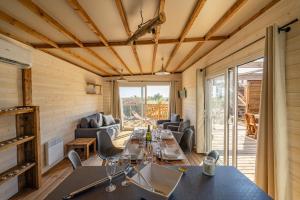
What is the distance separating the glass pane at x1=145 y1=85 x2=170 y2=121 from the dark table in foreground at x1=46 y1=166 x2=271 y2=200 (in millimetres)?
5805

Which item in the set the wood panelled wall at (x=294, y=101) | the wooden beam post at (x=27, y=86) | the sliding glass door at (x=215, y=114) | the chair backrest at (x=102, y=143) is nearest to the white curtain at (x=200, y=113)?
the sliding glass door at (x=215, y=114)

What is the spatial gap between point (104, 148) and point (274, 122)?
8.65ft

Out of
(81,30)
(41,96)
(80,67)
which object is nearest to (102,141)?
(41,96)

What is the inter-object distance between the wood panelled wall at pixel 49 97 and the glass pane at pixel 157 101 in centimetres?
246

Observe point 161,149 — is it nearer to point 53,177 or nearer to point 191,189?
point 191,189

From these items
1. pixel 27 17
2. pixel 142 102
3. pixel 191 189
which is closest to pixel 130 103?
pixel 142 102

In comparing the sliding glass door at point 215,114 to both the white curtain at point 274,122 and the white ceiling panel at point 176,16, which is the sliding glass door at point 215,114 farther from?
the white curtain at point 274,122

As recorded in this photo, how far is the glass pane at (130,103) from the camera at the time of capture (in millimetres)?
7152

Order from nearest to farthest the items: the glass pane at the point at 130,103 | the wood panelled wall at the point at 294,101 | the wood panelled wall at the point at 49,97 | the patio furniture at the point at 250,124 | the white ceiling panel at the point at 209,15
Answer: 1. the wood panelled wall at the point at 294,101
2. the white ceiling panel at the point at 209,15
3. the wood panelled wall at the point at 49,97
4. the patio furniture at the point at 250,124
5. the glass pane at the point at 130,103

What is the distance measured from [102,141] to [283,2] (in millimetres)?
3203

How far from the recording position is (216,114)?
12.8 ft

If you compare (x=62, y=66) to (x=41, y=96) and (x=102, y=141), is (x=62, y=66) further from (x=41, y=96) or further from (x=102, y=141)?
(x=102, y=141)

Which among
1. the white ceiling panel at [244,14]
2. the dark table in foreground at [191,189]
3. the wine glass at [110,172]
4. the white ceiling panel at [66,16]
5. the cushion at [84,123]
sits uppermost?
the white ceiling panel at [244,14]

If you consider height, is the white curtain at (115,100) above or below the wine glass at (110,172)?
above
